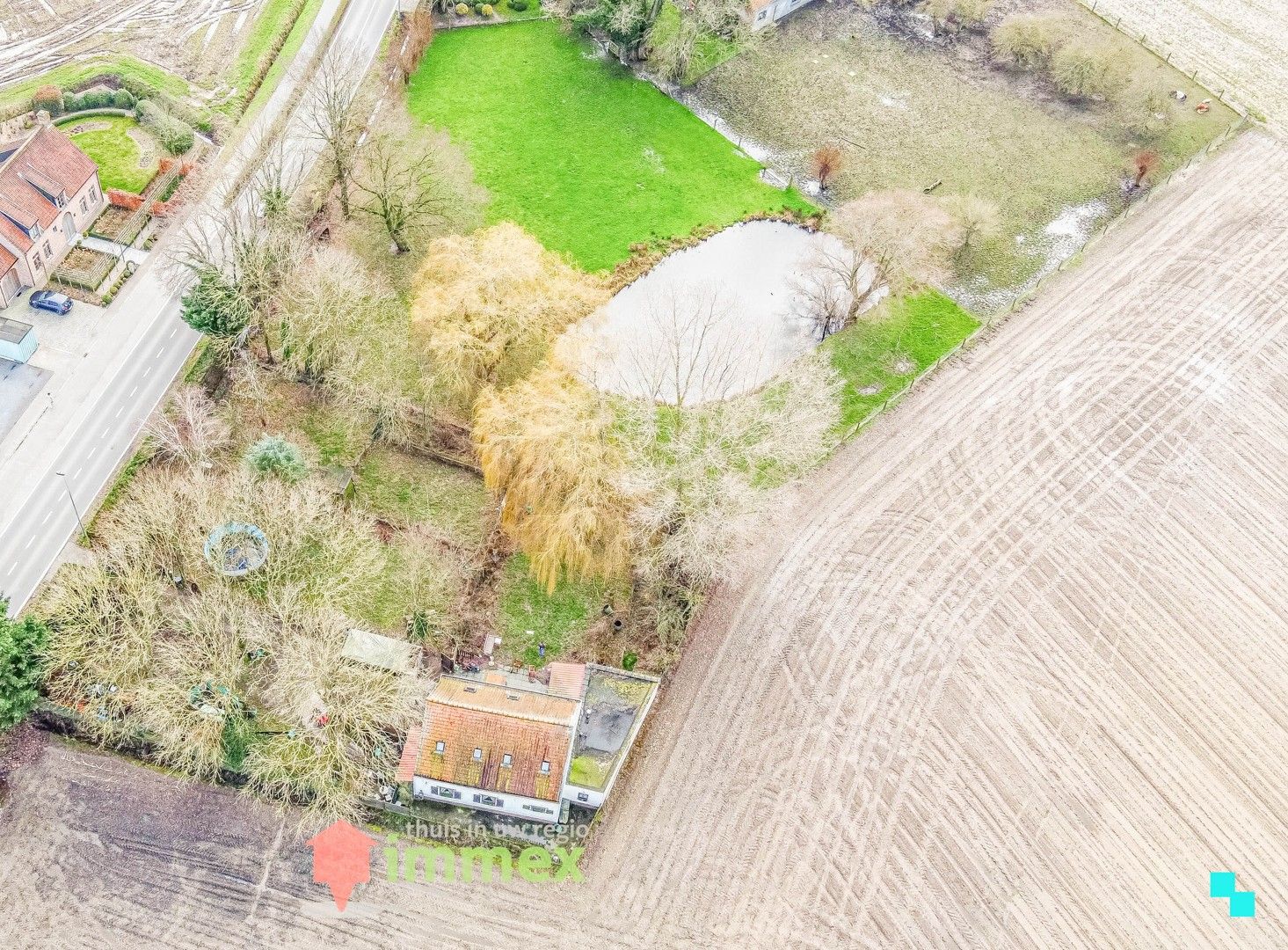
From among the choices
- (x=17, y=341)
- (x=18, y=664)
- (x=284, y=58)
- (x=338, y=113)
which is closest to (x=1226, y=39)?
(x=338, y=113)

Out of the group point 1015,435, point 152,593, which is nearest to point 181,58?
point 152,593

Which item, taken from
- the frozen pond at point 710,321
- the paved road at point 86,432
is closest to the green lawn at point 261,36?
the paved road at point 86,432

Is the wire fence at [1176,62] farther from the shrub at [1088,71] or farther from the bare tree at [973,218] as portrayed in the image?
the bare tree at [973,218]

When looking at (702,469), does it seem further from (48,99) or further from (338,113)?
(48,99)

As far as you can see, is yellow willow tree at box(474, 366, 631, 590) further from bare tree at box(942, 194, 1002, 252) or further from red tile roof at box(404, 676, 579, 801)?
bare tree at box(942, 194, 1002, 252)

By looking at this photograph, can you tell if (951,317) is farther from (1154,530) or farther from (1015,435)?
(1154,530)

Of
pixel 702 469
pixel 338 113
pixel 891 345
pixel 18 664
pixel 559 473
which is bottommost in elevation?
pixel 18 664
